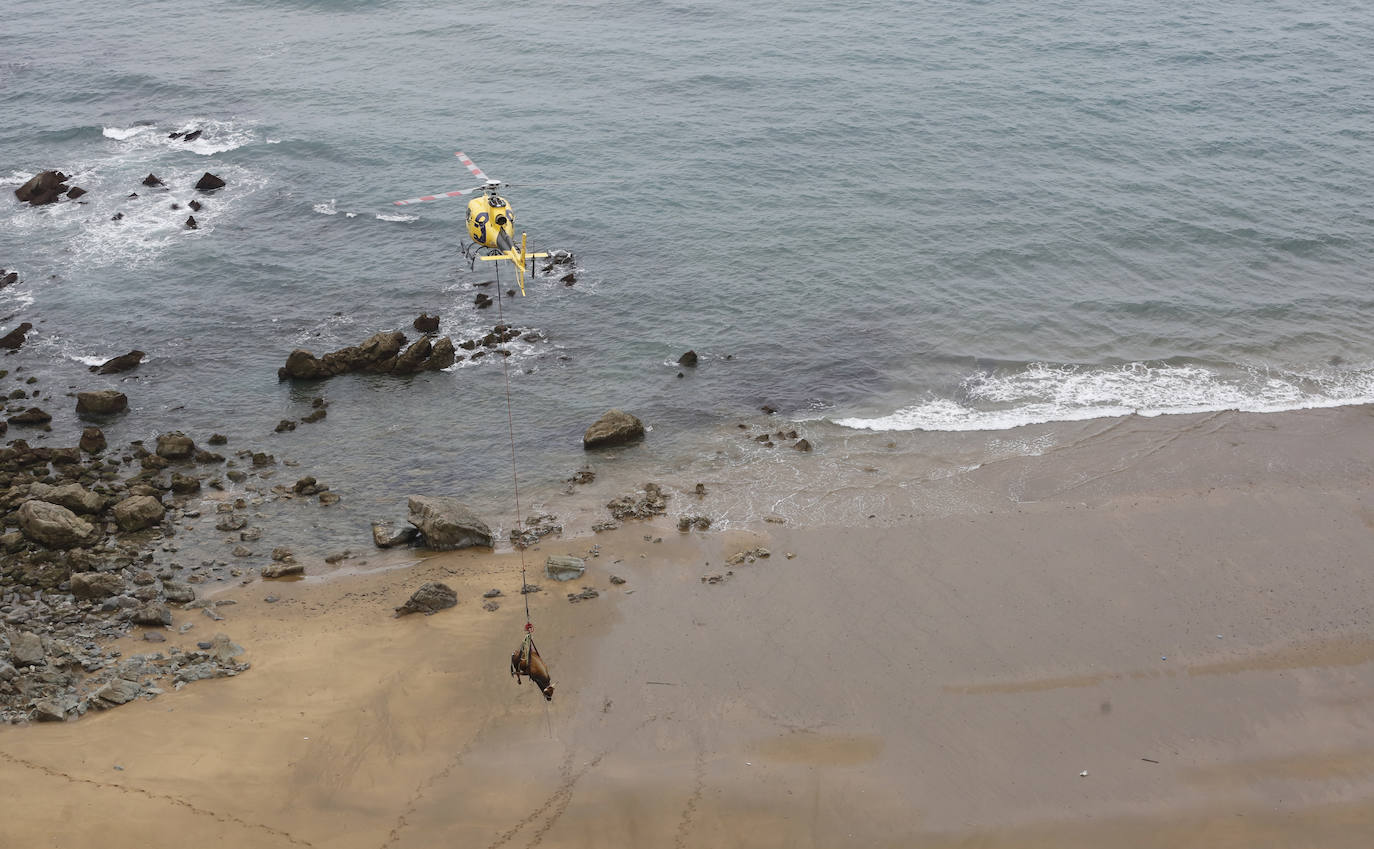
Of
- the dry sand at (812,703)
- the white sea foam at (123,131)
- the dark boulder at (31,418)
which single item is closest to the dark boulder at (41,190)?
the white sea foam at (123,131)

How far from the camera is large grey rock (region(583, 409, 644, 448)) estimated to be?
2855 centimetres

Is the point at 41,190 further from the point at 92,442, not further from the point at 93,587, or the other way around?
the point at 93,587

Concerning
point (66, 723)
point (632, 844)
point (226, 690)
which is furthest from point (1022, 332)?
point (66, 723)

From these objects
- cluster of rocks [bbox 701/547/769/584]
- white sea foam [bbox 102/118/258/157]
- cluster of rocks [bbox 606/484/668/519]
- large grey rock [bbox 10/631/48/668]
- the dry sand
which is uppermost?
white sea foam [bbox 102/118/258/157]

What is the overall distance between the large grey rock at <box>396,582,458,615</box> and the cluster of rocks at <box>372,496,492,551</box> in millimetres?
2186

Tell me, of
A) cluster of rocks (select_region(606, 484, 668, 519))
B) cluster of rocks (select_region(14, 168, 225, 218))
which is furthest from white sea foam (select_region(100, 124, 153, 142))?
cluster of rocks (select_region(606, 484, 668, 519))

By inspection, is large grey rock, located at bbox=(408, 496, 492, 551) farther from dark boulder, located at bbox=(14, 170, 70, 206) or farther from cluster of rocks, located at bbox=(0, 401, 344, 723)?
dark boulder, located at bbox=(14, 170, 70, 206)

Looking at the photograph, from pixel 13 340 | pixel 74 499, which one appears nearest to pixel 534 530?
pixel 74 499

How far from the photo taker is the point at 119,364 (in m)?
32.6

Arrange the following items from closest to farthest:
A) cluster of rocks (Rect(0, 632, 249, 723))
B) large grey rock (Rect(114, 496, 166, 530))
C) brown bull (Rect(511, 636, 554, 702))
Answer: brown bull (Rect(511, 636, 554, 702)), cluster of rocks (Rect(0, 632, 249, 723)), large grey rock (Rect(114, 496, 166, 530))

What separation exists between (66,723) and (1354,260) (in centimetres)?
4315

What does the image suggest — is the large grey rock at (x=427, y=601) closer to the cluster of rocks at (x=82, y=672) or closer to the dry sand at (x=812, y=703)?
the dry sand at (x=812, y=703)

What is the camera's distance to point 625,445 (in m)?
28.9

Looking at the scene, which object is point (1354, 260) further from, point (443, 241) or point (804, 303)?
point (443, 241)
